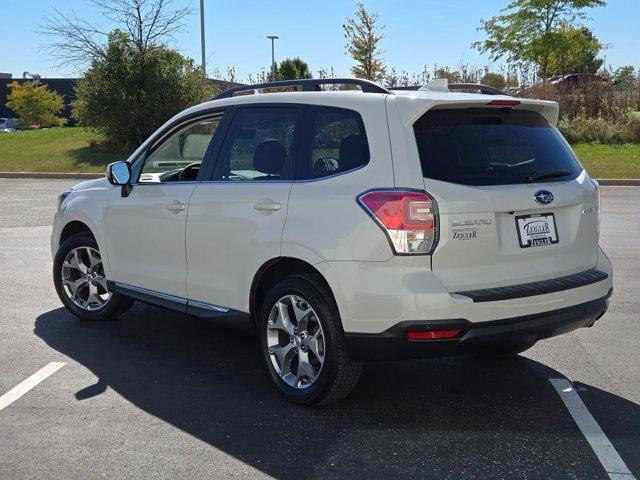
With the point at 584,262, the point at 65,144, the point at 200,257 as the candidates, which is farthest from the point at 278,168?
the point at 65,144

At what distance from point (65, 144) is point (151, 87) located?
577cm

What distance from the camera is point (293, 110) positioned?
4434mm

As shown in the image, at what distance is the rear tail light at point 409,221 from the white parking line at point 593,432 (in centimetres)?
129

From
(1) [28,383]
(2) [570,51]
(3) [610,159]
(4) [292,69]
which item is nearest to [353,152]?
(1) [28,383]

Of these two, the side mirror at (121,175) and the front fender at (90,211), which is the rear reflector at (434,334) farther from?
the front fender at (90,211)

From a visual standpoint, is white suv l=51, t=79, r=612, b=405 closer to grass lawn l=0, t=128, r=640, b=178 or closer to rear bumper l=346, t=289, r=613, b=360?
rear bumper l=346, t=289, r=613, b=360

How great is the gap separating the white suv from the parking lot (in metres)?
0.37

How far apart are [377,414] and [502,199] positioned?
139cm

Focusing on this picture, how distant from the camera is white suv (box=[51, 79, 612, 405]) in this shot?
370 centimetres

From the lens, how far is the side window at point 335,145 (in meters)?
3.95

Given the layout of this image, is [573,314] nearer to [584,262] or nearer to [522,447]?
[584,262]

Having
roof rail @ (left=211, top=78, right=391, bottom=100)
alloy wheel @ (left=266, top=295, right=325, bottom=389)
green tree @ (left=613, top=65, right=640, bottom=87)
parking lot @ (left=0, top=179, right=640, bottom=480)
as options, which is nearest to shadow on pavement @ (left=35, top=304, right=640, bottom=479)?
parking lot @ (left=0, top=179, right=640, bottom=480)

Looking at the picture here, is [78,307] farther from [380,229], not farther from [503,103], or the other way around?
[503,103]

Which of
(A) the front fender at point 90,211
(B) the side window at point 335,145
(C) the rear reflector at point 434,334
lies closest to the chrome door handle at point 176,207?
(A) the front fender at point 90,211
